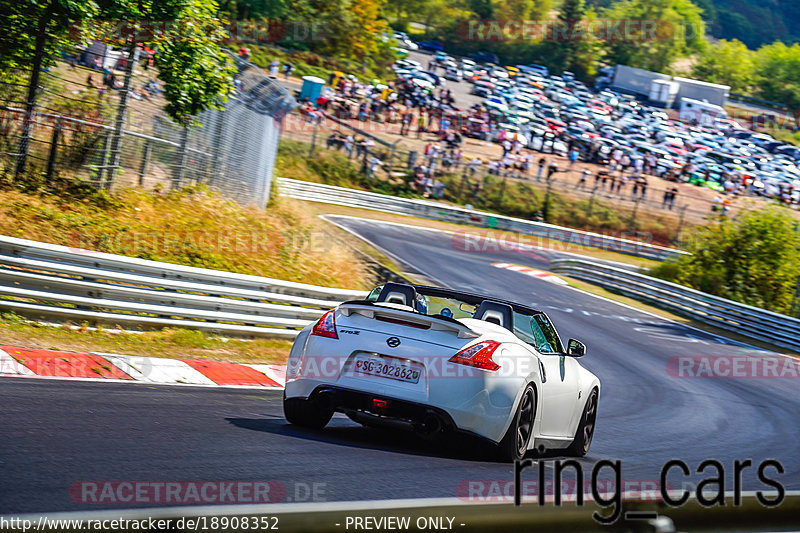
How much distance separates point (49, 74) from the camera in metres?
14.3

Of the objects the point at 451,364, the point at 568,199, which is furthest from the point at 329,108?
the point at 451,364

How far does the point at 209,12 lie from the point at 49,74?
3237 mm

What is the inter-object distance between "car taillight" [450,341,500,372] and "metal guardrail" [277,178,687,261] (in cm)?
3413

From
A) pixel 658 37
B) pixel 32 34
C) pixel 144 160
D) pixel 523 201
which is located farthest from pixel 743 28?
pixel 32 34

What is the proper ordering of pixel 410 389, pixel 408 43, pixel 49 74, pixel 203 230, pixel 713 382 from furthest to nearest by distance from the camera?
pixel 408 43 → pixel 713 382 → pixel 203 230 → pixel 49 74 → pixel 410 389

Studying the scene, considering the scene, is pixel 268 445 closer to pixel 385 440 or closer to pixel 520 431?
pixel 385 440

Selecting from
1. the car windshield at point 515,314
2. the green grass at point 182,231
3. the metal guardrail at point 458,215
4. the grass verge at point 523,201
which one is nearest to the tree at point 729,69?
the grass verge at point 523,201

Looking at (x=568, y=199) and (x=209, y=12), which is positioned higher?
(x=209, y=12)

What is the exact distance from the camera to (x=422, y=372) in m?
6.56

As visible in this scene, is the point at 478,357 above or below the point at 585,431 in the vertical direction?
above

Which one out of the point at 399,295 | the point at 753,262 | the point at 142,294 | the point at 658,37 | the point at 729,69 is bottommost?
the point at 142,294

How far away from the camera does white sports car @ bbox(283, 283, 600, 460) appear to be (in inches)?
258

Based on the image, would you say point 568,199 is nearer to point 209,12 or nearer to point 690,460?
point 209,12

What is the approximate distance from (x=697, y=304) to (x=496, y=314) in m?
22.8
